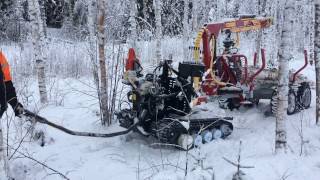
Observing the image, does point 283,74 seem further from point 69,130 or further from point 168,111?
point 69,130

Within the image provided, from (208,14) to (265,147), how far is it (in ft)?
54.9

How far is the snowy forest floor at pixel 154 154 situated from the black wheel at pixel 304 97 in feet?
0.74

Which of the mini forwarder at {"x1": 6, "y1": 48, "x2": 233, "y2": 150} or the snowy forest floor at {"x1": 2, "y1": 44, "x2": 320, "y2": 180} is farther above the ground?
the mini forwarder at {"x1": 6, "y1": 48, "x2": 233, "y2": 150}

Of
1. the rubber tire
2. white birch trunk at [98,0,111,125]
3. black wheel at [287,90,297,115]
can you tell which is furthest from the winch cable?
the rubber tire

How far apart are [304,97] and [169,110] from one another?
11.0 feet

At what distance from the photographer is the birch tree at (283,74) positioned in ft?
18.9

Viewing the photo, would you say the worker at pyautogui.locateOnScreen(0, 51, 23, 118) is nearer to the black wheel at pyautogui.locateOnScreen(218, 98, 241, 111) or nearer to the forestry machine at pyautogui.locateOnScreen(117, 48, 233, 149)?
the forestry machine at pyautogui.locateOnScreen(117, 48, 233, 149)

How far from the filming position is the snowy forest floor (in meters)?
5.52

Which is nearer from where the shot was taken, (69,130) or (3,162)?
(3,162)

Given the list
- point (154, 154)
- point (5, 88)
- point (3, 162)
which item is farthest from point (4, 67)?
point (154, 154)

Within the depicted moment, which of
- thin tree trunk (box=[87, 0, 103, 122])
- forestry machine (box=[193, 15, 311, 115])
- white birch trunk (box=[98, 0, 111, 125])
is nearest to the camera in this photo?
white birch trunk (box=[98, 0, 111, 125])

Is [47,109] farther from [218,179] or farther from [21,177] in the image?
[218,179]

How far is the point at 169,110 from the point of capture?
24.5 ft

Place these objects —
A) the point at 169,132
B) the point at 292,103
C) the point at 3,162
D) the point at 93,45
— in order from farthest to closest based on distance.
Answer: the point at 93,45 → the point at 292,103 → the point at 169,132 → the point at 3,162
